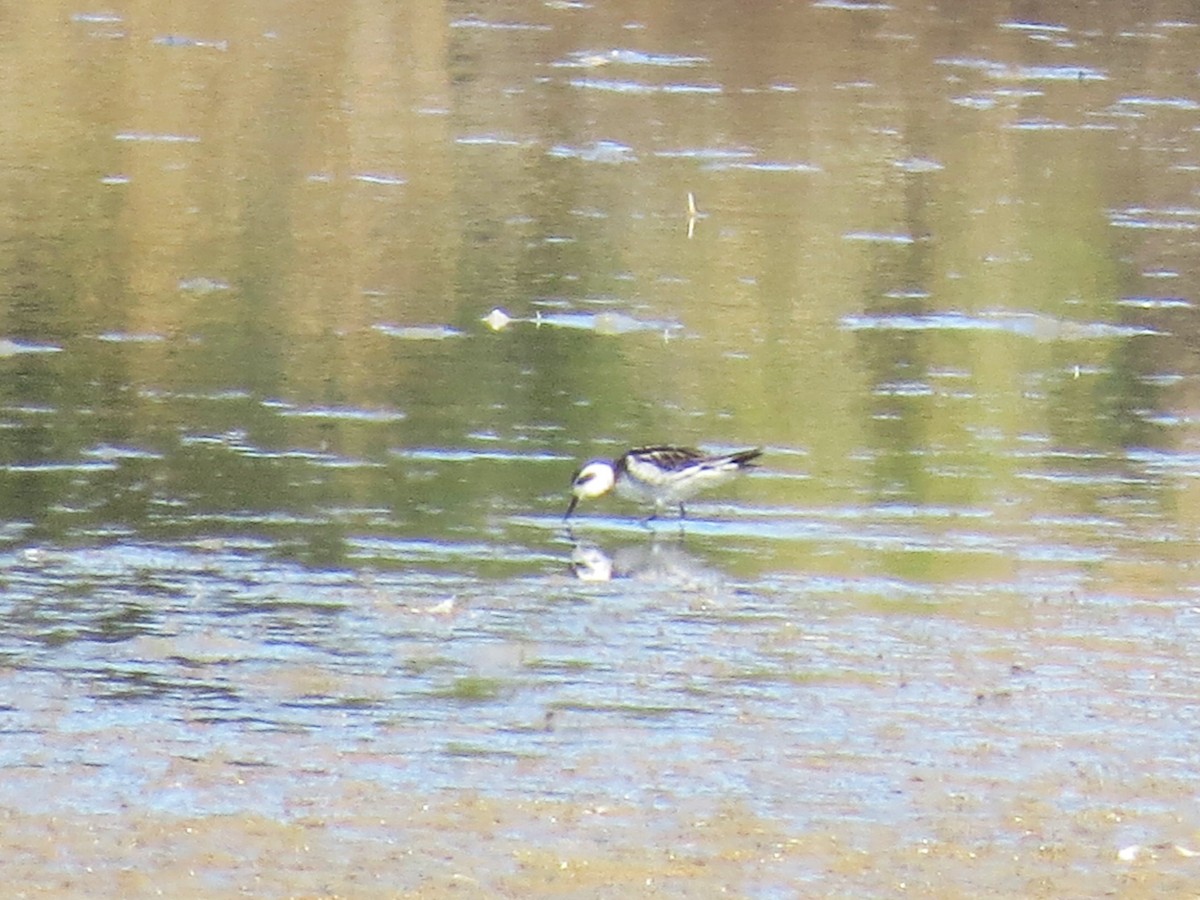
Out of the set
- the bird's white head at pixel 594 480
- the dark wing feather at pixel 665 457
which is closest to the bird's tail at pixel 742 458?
the dark wing feather at pixel 665 457

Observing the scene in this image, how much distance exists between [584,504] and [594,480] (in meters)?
0.39

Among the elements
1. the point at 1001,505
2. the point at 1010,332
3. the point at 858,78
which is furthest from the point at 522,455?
the point at 858,78

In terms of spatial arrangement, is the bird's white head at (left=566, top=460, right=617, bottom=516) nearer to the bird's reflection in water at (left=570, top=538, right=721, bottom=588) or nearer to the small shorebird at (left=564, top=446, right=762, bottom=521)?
the small shorebird at (left=564, top=446, right=762, bottom=521)

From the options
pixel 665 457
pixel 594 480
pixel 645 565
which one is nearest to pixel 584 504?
pixel 594 480

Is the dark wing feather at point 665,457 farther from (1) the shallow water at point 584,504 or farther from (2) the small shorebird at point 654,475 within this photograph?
(1) the shallow water at point 584,504

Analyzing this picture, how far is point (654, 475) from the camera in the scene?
952 cm

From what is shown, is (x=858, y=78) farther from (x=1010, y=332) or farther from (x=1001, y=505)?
(x=1001, y=505)

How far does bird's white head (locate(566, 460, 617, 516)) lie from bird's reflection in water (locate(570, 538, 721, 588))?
253 mm

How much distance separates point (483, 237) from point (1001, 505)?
18.9 feet

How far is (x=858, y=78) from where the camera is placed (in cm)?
2306

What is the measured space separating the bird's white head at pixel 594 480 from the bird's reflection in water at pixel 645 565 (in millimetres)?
253

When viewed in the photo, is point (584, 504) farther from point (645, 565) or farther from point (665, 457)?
point (645, 565)

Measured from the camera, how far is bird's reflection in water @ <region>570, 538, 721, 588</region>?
29.1ft

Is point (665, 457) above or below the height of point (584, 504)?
above
